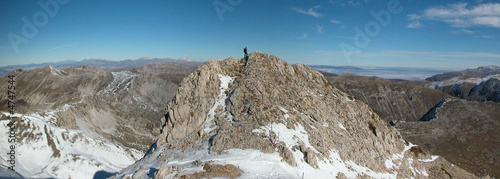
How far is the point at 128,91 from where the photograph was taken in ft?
575

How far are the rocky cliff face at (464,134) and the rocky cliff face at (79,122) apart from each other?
438 ft

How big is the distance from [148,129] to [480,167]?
6329 inches

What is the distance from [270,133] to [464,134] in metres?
139

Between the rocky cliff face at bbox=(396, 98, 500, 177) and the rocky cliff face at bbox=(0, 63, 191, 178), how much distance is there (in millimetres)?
133376

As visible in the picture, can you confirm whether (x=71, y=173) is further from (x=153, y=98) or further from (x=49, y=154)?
(x=153, y=98)

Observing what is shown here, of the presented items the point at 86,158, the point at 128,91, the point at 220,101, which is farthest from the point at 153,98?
the point at 220,101

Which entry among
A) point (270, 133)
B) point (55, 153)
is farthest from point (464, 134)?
point (55, 153)

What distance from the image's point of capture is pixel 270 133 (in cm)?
3369

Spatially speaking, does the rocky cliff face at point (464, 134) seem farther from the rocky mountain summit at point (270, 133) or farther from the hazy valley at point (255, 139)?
the rocky mountain summit at point (270, 133)

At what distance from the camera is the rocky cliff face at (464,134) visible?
3863 inches

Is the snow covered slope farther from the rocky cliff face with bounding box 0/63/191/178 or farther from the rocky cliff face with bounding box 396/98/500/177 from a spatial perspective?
the rocky cliff face with bounding box 396/98/500/177

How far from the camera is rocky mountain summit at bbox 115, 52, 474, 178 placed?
29.7 meters

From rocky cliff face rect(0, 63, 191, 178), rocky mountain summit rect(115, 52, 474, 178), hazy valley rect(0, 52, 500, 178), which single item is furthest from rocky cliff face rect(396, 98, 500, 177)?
rocky cliff face rect(0, 63, 191, 178)

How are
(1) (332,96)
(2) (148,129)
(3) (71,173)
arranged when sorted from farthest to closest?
(2) (148,129), (3) (71,173), (1) (332,96)
